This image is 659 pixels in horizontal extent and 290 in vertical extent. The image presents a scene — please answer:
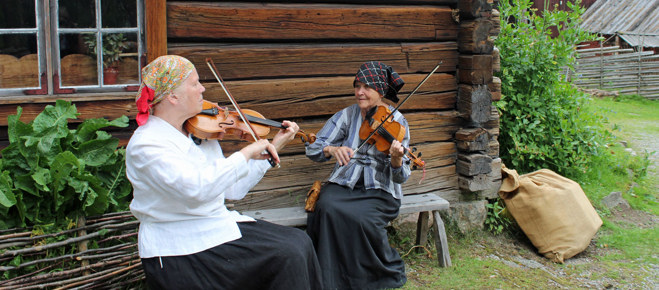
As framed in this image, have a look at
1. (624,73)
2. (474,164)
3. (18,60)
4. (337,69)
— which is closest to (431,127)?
(474,164)

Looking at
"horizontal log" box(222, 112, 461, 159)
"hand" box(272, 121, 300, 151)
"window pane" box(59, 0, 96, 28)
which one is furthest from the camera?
"horizontal log" box(222, 112, 461, 159)

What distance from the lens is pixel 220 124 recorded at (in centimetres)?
323

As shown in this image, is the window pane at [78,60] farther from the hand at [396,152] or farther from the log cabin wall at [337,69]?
the hand at [396,152]

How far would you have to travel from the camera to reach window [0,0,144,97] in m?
3.65

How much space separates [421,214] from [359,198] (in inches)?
33.0

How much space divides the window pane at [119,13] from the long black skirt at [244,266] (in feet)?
5.30

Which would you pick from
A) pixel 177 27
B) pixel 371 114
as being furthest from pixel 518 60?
pixel 177 27

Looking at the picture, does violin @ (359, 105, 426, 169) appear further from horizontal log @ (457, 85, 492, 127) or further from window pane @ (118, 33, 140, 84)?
window pane @ (118, 33, 140, 84)

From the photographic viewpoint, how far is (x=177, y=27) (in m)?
3.96

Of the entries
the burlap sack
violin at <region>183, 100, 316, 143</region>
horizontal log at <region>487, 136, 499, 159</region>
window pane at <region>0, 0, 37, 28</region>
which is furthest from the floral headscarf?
the burlap sack

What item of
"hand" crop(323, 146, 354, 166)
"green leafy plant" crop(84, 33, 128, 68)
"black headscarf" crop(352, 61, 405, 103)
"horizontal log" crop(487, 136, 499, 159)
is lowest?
"horizontal log" crop(487, 136, 499, 159)

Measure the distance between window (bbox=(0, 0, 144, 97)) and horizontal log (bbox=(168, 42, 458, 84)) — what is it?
311 millimetres

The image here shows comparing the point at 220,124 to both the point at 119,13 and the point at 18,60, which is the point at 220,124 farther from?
the point at 18,60

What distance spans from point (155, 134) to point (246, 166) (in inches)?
17.2
